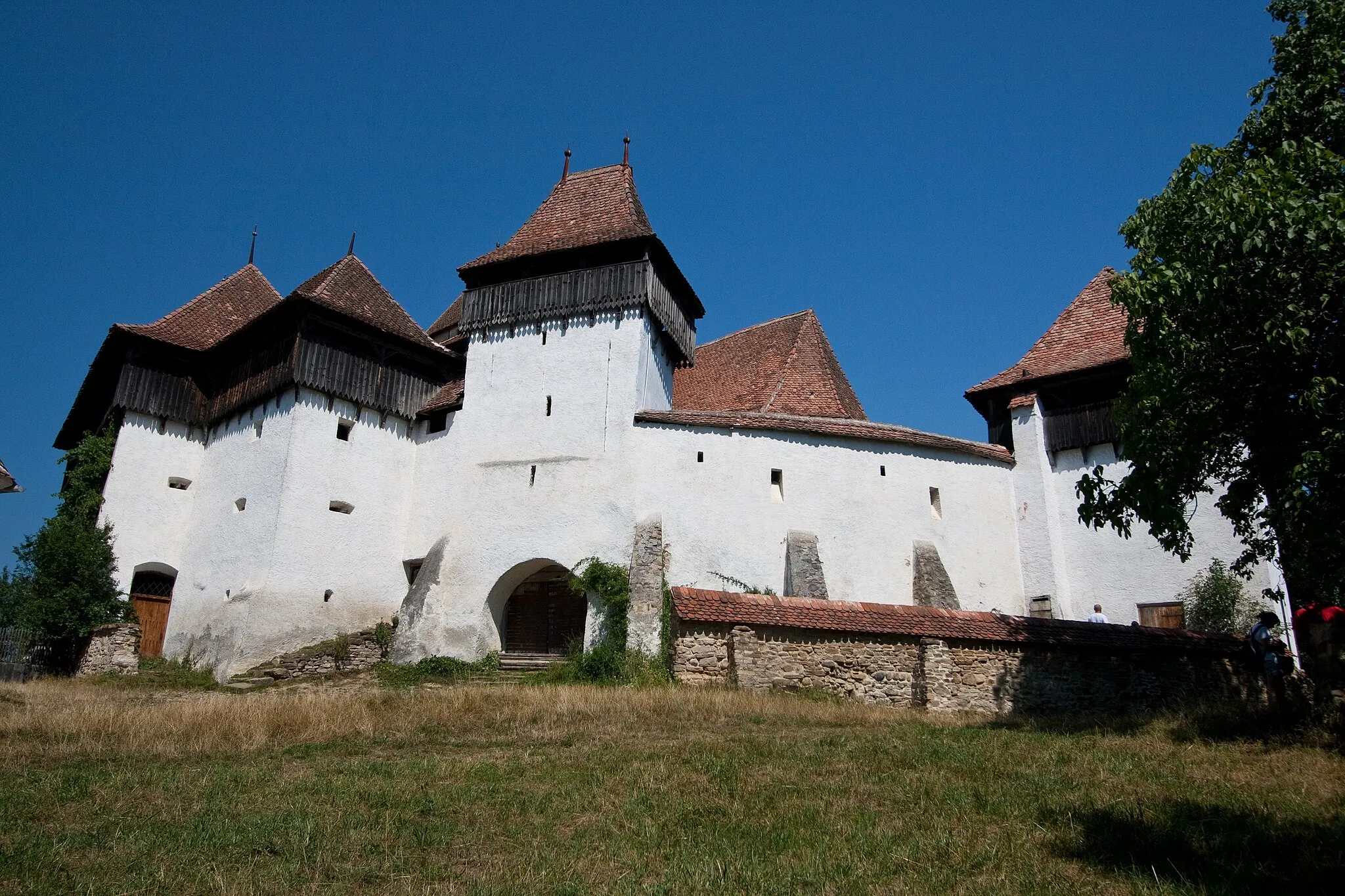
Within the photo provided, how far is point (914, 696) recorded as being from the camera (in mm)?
12922

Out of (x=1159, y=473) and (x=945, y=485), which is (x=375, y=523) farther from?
(x=1159, y=473)

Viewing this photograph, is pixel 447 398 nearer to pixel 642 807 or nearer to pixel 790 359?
pixel 790 359

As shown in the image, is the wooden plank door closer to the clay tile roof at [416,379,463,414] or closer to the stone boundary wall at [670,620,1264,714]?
the clay tile roof at [416,379,463,414]

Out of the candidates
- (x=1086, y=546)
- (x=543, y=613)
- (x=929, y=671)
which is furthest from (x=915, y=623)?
(x=543, y=613)

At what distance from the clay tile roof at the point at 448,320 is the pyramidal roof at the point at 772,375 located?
6222 mm

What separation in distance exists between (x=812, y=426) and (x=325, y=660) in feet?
33.9

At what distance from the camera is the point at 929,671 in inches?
504

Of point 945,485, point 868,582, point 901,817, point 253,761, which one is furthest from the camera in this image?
point 945,485

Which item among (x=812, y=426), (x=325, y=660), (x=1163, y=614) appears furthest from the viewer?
(x=812, y=426)

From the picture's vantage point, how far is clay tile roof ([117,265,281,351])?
832 inches

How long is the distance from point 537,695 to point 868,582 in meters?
7.98

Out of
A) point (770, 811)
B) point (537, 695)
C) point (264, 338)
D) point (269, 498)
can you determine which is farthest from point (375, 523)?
point (770, 811)

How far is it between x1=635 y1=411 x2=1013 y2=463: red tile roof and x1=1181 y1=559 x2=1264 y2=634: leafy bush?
474 centimetres

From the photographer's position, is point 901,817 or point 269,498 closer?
point 901,817
